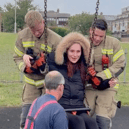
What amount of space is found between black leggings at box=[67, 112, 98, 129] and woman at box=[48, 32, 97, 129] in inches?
2.6

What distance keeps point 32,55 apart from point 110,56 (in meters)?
1.15

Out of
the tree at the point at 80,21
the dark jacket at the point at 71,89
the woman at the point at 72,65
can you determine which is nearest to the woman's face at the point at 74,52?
the woman at the point at 72,65

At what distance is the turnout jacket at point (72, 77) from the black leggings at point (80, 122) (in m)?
0.19

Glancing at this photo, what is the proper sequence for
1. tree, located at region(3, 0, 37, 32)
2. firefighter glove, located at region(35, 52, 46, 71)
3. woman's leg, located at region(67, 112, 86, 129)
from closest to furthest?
woman's leg, located at region(67, 112, 86, 129), firefighter glove, located at region(35, 52, 46, 71), tree, located at region(3, 0, 37, 32)

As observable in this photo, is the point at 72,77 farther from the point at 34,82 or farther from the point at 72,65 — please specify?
Result: the point at 34,82

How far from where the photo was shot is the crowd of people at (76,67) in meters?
2.80

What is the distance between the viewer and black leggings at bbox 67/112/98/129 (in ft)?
8.32

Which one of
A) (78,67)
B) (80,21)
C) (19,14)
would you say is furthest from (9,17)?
(78,67)

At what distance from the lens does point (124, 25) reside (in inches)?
2461

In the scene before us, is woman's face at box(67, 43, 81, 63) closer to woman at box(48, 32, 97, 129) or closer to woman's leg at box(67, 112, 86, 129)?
woman at box(48, 32, 97, 129)

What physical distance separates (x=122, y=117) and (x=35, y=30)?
3053 mm

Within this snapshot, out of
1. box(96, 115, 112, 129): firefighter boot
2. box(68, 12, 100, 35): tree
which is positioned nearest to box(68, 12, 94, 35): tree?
box(68, 12, 100, 35): tree

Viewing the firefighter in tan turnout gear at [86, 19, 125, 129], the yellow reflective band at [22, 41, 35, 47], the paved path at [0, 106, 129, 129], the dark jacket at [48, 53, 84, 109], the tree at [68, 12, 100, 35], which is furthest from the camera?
the tree at [68, 12, 100, 35]

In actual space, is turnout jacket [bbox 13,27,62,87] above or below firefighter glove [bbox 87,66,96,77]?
above
